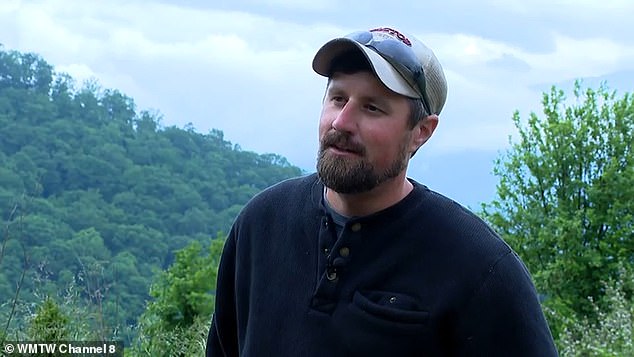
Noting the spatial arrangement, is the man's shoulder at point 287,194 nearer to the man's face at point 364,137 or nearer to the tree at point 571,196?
the man's face at point 364,137

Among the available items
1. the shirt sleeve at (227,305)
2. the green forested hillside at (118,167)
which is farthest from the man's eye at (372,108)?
the green forested hillside at (118,167)

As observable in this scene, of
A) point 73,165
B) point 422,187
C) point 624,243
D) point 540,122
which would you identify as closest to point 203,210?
point 73,165

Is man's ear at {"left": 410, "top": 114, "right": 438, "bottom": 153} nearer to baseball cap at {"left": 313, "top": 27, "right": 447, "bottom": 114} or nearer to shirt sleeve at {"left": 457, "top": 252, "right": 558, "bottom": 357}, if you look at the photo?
baseball cap at {"left": 313, "top": 27, "right": 447, "bottom": 114}

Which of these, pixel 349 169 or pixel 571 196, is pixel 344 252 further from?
pixel 571 196

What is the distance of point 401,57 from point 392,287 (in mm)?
460

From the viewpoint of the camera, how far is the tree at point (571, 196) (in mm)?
29641

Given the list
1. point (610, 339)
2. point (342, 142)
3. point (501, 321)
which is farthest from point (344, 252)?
point (610, 339)

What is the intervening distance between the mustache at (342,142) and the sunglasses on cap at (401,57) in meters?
0.17

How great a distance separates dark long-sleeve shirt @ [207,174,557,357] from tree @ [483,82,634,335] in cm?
2747

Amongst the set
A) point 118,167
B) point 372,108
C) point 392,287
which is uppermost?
point 118,167

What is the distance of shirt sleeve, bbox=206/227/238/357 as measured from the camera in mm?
2344

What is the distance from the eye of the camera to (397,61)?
6.56 feet

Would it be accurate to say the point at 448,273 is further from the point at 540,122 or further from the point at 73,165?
the point at 73,165

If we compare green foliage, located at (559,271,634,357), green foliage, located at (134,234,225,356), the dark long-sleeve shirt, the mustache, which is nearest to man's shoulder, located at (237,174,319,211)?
the dark long-sleeve shirt
